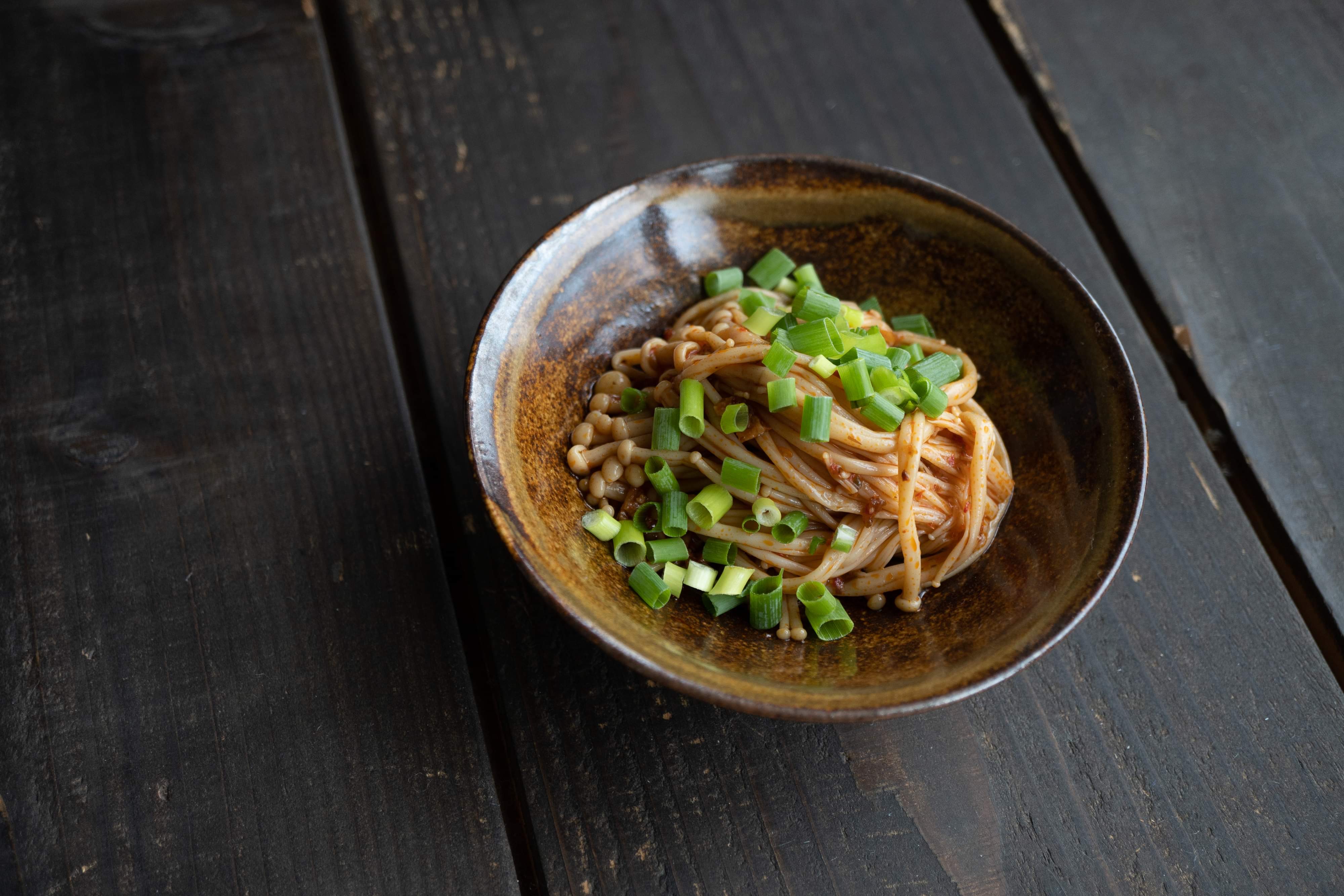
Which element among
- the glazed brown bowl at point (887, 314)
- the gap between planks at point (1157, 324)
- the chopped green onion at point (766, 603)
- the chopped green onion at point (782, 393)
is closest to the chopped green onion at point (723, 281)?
the glazed brown bowl at point (887, 314)

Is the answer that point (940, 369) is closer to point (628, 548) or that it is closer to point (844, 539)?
point (844, 539)

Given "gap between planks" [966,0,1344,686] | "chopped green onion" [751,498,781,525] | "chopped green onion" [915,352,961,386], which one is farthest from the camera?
"gap between planks" [966,0,1344,686]

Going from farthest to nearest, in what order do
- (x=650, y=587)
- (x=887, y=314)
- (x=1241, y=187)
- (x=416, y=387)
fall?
(x=1241, y=187), (x=416, y=387), (x=887, y=314), (x=650, y=587)

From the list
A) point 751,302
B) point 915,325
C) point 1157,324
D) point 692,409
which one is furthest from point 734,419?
point 1157,324

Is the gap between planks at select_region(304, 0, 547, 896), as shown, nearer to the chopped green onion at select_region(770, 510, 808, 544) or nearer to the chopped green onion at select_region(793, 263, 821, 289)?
the chopped green onion at select_region(770, 510, 808, 544)

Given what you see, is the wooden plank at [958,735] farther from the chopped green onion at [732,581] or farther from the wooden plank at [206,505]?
the chopped green onion at [732,581]

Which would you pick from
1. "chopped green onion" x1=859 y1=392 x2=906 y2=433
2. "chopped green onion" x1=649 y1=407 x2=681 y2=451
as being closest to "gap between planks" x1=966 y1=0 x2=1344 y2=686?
"chopped green onion" x1=859 y1=392 x2=906 y2=433
